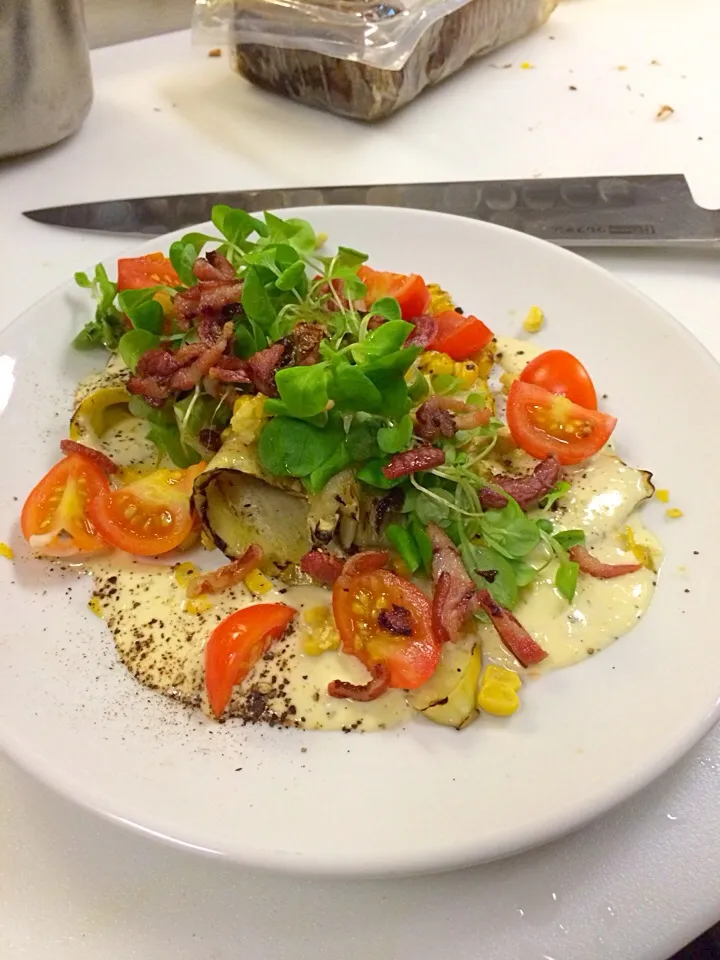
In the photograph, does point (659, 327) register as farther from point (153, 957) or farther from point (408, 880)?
point (153, 957)

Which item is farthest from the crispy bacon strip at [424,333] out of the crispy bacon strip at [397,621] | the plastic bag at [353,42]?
the plastic bag at [353,42]

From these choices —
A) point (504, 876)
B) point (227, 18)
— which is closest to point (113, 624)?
point (504, 876)

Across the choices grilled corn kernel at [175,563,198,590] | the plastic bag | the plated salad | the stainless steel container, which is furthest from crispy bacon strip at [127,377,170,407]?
the plastic bag

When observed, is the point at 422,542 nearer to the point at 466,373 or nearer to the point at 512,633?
the point at 512,633

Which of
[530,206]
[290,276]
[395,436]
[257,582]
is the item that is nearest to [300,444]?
[395,436]

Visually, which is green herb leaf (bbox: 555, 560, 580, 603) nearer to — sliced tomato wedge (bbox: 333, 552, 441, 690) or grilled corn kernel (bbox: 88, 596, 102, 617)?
sliced tomato wedge (bbox: 333, 552, 441, 690)

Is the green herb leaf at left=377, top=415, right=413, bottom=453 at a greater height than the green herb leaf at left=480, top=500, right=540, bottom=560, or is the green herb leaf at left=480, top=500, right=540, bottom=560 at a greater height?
the green herb leaf at left=377, top=415, right=413, bottom=453

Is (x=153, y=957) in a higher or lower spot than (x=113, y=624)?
lower
